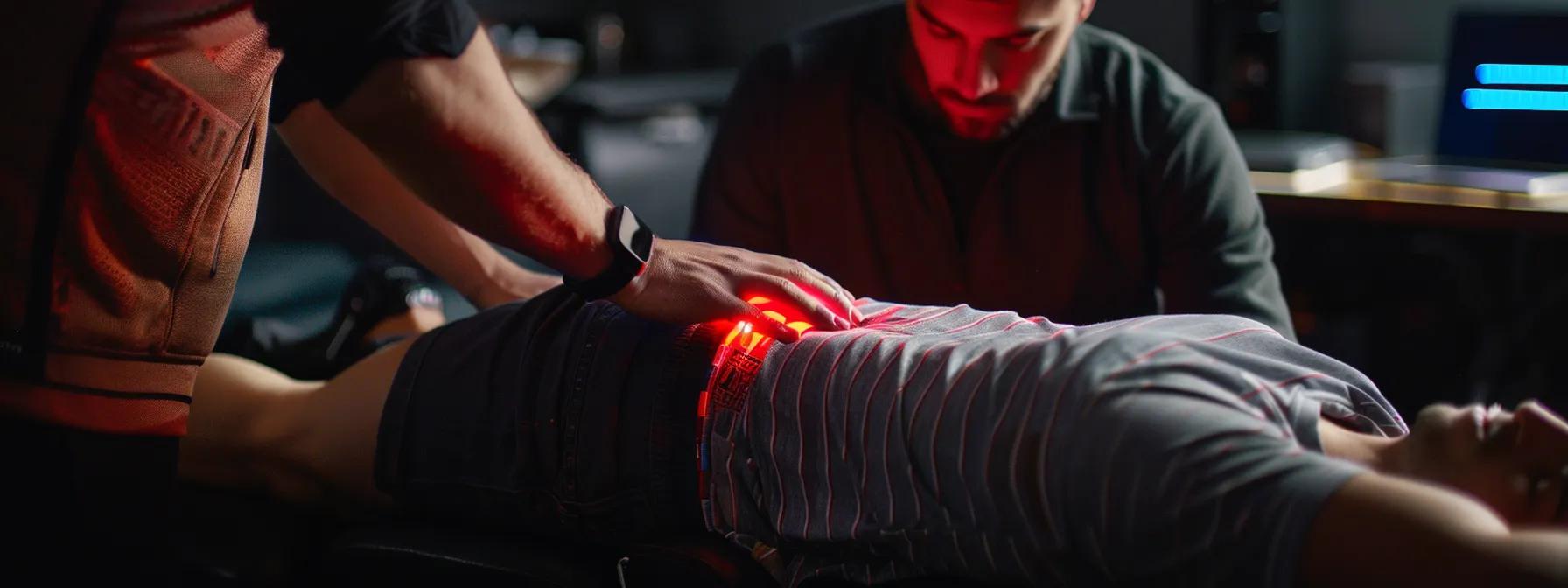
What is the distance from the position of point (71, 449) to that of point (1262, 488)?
849 mm

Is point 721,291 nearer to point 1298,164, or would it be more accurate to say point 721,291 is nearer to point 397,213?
point 397,213

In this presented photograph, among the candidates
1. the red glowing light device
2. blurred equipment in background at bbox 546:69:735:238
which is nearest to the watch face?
the red glowing light device

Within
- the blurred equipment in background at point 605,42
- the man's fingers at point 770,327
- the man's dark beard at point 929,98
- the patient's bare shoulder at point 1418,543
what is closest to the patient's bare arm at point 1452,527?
the patient's bare shoulder at point 1418,543

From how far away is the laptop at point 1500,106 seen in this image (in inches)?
81.0

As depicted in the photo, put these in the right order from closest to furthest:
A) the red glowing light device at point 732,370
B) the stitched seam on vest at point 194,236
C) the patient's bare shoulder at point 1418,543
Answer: the patient's bare shoulder at point 1418,543 → the stitched seam on vest at point 194,236 → the red glowing light device at point 732,370

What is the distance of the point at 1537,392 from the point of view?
241 centimetres

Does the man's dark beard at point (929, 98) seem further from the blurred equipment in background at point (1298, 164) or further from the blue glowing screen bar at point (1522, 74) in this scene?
the blue glowing screen bar at point (1522, 74)

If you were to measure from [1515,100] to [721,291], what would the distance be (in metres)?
1.59

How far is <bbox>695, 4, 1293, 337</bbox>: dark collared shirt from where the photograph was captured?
170 centimetres

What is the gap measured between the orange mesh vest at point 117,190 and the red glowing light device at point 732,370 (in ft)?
1.37

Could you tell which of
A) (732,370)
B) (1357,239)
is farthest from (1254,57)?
(732,370)

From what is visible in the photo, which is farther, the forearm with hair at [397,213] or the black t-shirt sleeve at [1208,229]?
the black t-shirt sleeve at [1208,229]

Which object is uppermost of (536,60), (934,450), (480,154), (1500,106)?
(480,154)

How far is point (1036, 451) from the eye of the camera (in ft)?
3.14
